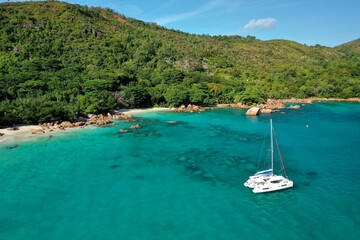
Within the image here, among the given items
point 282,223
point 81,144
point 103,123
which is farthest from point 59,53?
point 282,223

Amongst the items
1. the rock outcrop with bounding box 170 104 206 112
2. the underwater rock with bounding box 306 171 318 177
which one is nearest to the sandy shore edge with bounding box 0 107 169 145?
the rock outcrop with bounding box 170 104 206 112

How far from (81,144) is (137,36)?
11702 cm

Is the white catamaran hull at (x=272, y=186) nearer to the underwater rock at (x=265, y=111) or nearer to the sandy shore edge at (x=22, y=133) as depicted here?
the sandy shore edge at (x=22, y=133)

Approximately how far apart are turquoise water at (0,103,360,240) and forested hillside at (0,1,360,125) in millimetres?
21202

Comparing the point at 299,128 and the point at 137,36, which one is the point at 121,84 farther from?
the point at 137,36

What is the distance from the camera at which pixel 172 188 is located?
36500 millimetres

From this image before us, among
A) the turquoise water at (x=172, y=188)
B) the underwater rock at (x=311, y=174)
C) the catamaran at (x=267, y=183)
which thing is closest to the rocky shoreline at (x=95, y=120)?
the turquoise water at (x=172, y=188)

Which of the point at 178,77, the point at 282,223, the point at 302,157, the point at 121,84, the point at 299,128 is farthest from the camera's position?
the point at 178,77

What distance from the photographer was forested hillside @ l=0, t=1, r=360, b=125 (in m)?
78.8

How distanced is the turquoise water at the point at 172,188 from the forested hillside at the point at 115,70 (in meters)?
21.2

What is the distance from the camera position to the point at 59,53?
116750mm

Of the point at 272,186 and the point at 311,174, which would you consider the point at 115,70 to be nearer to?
the point at 311,174

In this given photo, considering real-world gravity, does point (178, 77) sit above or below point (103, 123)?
above

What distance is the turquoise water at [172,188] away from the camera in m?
27.7
